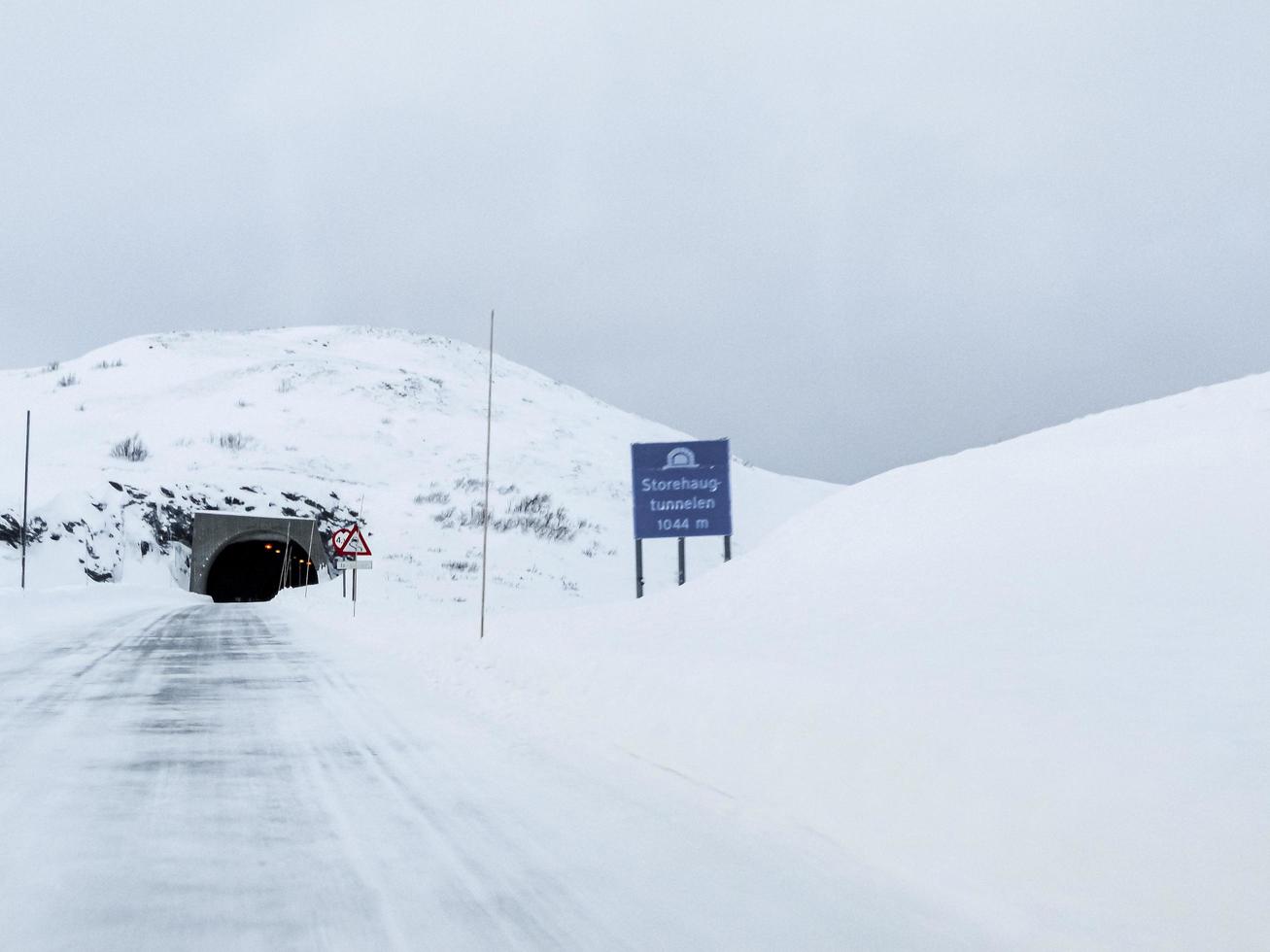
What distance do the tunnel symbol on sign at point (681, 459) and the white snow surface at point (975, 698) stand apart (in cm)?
694

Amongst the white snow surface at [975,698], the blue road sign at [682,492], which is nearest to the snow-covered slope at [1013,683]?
the white snow surface at [975,698]

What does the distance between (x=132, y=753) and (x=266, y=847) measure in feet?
11.2

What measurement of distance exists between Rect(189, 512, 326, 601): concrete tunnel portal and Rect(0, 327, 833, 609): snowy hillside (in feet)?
6.63

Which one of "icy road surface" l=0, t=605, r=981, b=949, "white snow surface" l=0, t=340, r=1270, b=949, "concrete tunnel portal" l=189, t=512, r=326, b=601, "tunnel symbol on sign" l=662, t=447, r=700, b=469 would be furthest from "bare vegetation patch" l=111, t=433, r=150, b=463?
"icy road surface" l=0, t=605, r=981, b=949

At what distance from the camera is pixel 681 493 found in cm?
2653

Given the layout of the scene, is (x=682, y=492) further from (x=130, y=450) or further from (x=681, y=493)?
(x=130, y=450)

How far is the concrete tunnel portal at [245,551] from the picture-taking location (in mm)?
59156

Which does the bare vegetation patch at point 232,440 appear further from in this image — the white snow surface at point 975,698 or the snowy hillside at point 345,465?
the white snow surface at point 975,698

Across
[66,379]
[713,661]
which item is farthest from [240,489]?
[713,661]

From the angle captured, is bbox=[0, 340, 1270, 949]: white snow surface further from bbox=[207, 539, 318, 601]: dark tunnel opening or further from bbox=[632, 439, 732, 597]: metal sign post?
bbox=[207, 539, 318, 601]: dark tunnel opening

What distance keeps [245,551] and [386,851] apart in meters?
70.5

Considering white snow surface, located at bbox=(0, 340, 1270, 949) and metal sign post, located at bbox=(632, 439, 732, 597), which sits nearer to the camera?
white snow surface, located at bbox=(0, 340, 1270, 949)

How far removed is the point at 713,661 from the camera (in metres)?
11.8

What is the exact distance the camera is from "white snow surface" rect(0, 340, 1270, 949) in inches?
183
